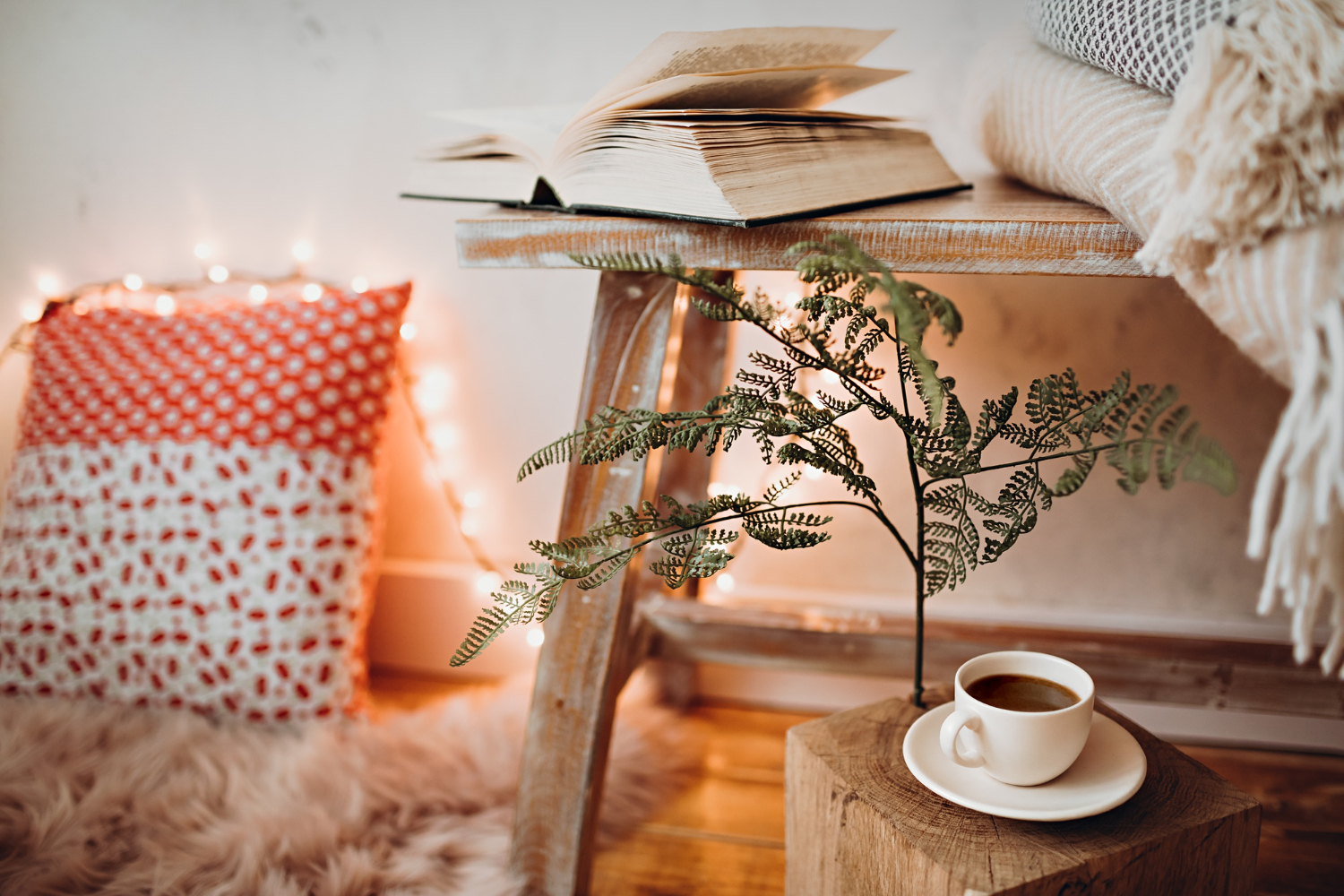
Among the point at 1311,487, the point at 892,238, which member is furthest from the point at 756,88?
the point at 1311,487

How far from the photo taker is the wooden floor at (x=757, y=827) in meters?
0.81

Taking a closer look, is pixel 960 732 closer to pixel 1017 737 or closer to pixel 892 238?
pixel 1017 737

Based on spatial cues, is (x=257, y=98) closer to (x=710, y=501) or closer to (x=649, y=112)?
(x=649, y=112)

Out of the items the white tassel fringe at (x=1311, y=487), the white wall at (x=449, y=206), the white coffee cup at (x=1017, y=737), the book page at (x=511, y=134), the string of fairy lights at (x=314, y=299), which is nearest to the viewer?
the white tassel fringe at (x=1311, y=487)

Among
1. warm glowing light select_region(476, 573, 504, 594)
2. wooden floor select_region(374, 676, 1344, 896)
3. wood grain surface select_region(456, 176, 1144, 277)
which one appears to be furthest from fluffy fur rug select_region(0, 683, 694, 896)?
wood grain surface select_region(456, 176, 1144, 277)

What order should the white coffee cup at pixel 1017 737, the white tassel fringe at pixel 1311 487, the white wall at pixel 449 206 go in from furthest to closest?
the white wall at pixel 449 206 → the white coffee cup at pixel 1017 737 → the white tassel fringe at pixel 1311 487

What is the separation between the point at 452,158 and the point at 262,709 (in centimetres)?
66

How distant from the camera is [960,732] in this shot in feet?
1.62

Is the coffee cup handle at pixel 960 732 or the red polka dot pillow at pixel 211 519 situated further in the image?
the red polka dot pillow at pixel 211 519

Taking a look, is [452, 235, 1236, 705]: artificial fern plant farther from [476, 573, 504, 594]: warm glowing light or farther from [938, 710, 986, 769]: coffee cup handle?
[476, 573, 504, 594]: warm glowing light

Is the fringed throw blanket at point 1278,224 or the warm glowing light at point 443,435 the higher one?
the fringed throw blanket at point 1278,224

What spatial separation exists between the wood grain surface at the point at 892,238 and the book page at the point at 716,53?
9cm

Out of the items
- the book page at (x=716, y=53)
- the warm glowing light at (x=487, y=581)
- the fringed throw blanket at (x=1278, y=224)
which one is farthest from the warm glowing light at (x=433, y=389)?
the fringed throw blanket at (x=1278, y=224)

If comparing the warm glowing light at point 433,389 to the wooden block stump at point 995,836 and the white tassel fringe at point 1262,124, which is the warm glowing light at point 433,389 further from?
the white tassel fringe at point 1262,124
